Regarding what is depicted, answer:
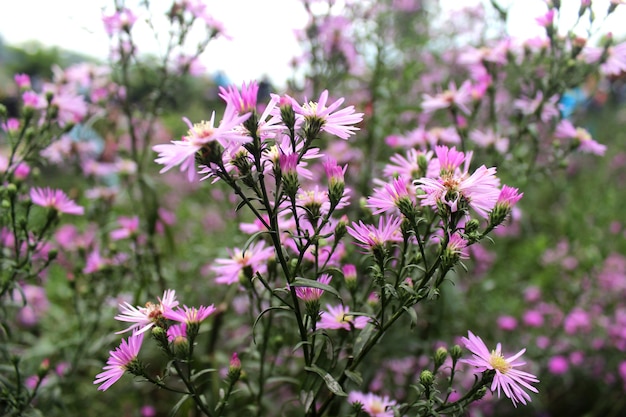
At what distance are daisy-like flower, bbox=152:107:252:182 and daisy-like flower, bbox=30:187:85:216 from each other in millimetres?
703

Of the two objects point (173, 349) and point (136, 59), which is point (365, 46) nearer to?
point (136, 59)

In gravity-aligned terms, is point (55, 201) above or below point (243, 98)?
below

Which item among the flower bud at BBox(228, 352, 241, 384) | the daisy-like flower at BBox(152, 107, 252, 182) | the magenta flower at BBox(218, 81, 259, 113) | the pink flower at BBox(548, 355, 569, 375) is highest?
the magenta flower at BBox(218, 81, 259, 113)

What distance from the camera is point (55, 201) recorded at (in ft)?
4.49

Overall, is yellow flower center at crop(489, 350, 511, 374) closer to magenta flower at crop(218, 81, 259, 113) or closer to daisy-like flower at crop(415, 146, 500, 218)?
daisy-like flower at crop(415, 146, 500, 218)

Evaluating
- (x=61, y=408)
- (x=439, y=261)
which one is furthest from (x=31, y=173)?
(x=439, y=261)

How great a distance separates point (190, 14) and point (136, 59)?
0.26m

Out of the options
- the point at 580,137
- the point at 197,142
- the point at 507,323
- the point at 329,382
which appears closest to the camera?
the point at 197,142

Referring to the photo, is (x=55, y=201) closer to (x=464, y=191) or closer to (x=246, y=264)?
(x=246, y=264)

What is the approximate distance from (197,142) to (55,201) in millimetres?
796

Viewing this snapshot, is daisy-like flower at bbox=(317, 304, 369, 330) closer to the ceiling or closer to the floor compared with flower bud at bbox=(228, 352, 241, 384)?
closer to the ceiling

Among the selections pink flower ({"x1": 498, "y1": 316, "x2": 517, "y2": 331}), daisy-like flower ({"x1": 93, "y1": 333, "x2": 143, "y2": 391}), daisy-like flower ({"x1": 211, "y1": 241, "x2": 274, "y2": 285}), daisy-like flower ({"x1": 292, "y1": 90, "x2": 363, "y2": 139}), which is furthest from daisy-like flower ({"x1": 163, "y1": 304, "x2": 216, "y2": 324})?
pink flower ({"x1": 498, "y1": 316, "x2": 517, "y2": 331})

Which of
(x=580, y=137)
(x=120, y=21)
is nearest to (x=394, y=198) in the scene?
(x=580, y=137)

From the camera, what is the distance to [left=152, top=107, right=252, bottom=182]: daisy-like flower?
756mm
